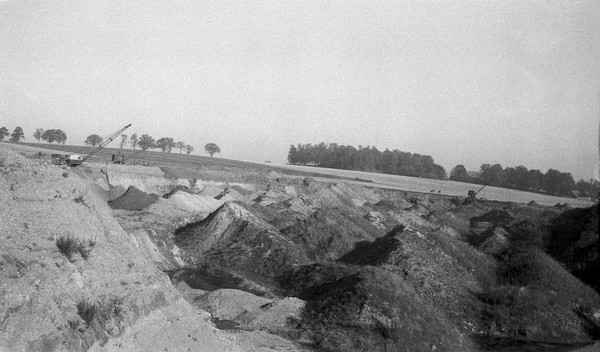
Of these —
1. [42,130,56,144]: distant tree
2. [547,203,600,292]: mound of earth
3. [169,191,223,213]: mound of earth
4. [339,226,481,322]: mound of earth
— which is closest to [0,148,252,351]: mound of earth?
[339,226,481,322]: mound of earth

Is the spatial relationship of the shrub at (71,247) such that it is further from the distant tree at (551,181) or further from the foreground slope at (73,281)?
the distant tree at (551,181)

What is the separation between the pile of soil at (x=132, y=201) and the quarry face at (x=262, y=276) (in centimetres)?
13

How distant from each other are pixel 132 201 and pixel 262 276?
12059 mm

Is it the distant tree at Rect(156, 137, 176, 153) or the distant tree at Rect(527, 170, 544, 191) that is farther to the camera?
the distant tree at Rect(156, 137, 176, 153)

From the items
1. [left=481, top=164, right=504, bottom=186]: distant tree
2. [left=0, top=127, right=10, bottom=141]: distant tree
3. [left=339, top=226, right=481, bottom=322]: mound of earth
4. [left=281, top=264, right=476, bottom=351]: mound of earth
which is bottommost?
[left=281, top=264, right=476, bottom=351]: mound of earth

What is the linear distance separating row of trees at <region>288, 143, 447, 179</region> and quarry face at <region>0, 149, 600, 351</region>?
211 feet

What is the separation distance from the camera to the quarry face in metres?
7.98

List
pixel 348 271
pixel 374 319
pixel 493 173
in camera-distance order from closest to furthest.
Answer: pixel 374 319 < pixel 348 271 < pixel 493 173

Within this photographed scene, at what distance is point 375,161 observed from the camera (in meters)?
107

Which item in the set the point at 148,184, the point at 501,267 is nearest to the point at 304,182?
the point at 148,184

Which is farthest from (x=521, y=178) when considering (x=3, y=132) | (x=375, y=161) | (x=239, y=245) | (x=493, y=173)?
(x=3, y=132)

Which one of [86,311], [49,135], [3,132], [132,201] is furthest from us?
[49,135]

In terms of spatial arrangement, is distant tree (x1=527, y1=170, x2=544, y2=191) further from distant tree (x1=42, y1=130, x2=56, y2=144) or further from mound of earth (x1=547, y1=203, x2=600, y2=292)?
distant tree (x1=42, y1=130, x2=56, y2=144)

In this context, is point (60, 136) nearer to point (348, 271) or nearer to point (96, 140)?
point (96, 140)
